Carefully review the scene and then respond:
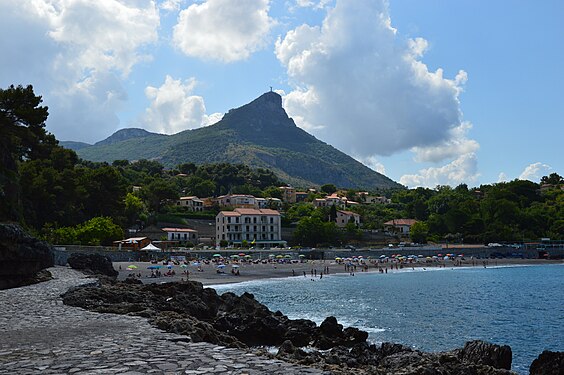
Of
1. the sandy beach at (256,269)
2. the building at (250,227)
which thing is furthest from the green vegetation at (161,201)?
the sandy beach at (256,269)

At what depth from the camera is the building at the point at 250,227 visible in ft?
333

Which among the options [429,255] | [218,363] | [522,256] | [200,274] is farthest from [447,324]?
[522,256]

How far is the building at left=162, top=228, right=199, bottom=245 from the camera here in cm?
8881

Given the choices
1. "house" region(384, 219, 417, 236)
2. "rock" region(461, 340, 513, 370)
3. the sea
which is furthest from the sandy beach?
"rock" region(461, 340, 513, 370)

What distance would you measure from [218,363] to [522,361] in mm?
15369

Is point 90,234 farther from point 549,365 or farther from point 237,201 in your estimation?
point 237,201

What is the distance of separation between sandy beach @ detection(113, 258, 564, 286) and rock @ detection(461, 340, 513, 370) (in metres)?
Answer: 33.3

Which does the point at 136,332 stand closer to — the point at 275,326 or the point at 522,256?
the point at 275,326

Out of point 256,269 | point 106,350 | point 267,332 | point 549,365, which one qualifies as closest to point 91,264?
point 267,332

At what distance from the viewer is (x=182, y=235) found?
92.6m

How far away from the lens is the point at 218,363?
337 inches

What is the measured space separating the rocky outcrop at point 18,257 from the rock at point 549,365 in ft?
70.5

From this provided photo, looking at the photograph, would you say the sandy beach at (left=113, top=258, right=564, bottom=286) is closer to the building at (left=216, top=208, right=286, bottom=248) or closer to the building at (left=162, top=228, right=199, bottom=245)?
the building at (left=162, top=228, right=199, bottom=245)

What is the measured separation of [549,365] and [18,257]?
73.1 feet
